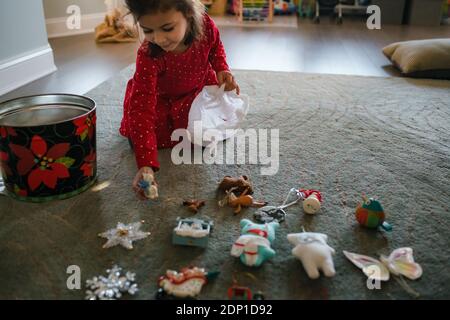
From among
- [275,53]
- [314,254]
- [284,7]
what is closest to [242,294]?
[314,254]

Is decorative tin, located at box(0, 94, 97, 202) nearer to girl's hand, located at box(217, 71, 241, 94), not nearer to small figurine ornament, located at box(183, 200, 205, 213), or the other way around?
small figurine ornament, located at box(183, 200, 205, 213)

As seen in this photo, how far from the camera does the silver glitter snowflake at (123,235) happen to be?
0.79 metres

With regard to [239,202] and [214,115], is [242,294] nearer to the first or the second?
[239,202]

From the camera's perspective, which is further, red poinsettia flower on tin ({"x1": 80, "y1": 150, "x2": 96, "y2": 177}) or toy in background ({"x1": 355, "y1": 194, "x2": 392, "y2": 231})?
red poinsettia flower on tin ({"x1": 80, "y1": 150, "x2": 96, "y2": 177})

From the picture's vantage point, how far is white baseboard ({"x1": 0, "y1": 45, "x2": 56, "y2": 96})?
167cm

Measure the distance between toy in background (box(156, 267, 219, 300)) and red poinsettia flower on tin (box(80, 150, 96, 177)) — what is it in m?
0.37

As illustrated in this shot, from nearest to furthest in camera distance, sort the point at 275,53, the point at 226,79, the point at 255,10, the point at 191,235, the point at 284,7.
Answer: the point at 191,235, the point at 226,79, the point at 275,53, the point at 255,10, the point at 284,7

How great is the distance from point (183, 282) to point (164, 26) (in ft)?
1.75

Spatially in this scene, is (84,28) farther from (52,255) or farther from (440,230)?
(440,230)

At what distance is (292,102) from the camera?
157 cm

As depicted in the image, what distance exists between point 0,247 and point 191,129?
0.58 metres

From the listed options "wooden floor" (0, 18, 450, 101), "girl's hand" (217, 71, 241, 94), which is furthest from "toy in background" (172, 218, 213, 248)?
"wooden floor" (0, 18, 450, 101)

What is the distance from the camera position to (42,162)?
886 mm
